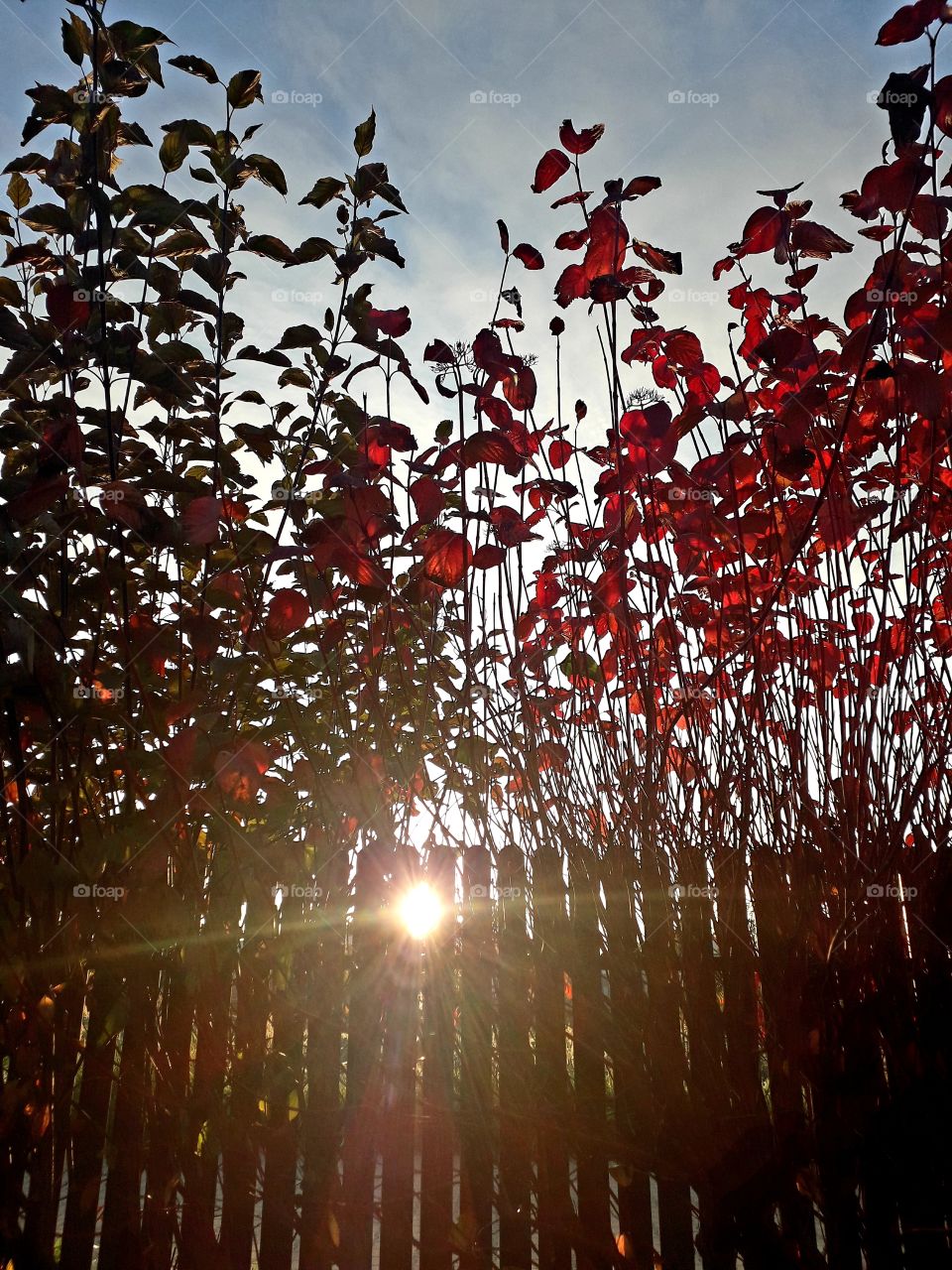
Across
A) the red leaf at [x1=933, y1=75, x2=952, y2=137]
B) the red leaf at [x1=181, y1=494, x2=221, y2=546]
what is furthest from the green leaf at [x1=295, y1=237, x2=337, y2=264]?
the red leaf at [x1=933, y1=75, x2=952, y2=137]

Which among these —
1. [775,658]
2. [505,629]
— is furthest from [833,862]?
[505,629]

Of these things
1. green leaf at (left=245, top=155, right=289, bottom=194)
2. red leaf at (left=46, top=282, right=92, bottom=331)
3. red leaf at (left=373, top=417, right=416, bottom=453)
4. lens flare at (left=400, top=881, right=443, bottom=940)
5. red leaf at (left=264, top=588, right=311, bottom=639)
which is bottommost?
lens flare at (left=400, top=881, right=443, bottom=940)

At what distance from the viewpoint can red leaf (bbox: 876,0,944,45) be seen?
1.47 metres

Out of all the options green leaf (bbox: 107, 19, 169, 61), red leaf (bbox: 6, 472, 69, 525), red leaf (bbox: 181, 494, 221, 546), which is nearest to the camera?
red leaf (bbox: 6, 472, 69, 525)

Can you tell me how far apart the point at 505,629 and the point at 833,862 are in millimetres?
837

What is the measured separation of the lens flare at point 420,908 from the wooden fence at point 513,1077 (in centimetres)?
2

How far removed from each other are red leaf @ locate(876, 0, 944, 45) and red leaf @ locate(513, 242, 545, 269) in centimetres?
74

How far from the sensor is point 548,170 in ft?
5.93

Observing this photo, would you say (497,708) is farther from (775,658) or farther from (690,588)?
(775,658)

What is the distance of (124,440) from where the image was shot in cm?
205
